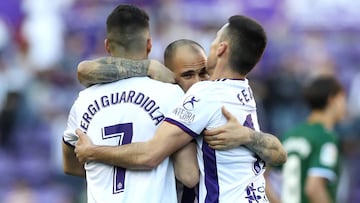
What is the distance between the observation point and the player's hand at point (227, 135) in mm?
6609

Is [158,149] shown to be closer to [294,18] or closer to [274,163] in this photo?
[274,163]

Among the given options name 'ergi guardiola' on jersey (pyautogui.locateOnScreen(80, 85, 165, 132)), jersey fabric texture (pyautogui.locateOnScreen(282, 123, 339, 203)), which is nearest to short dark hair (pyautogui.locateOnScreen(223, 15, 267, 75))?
name 'ergi guardiola' on jersey (pyautogui.locateOnScreen(80, 85, 165, 132))

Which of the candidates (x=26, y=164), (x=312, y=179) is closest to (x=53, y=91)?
(x=26, y=164)

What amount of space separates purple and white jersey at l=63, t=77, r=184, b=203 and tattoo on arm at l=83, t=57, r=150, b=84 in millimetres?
40

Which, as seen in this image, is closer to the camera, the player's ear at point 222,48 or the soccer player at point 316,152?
the player's ear at point 222,48

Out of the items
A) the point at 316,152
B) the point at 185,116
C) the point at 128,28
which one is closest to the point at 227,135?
the point at 185,116

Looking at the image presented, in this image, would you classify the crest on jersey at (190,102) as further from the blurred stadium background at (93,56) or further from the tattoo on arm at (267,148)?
the blurred stadium background at (93,56)

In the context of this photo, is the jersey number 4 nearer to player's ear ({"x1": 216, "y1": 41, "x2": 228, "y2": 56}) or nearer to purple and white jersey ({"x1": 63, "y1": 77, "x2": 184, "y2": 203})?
purple and white jersey ({"x1": 63, "y1": 77, "x2": 184, "y2": 203})

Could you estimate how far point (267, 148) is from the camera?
6.86 m

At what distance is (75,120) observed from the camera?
6.92 m

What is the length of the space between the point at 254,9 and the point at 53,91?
11.5 feet

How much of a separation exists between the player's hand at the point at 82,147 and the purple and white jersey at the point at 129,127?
0.12 feet

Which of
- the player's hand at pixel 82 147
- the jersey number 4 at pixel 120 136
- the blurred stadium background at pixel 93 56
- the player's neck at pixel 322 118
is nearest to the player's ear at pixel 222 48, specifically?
the jersey number 4 at pixel 120 136

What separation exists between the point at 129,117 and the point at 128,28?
1.64 feet
